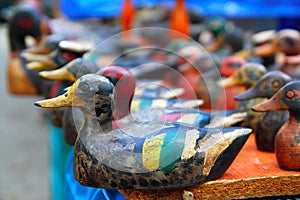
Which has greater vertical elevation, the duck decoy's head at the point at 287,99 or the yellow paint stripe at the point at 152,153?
the duck decoy's head at the point at 287,99

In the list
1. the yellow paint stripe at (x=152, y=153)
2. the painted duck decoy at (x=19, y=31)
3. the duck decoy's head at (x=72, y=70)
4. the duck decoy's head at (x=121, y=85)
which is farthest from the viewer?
the painted duck decoy at (x=19, y=31)

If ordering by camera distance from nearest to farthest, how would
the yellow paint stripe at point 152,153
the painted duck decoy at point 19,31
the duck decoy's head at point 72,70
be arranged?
the yellow paint stripe at point 152,153 → the duck decoy's head at point 72,70 → the painted duck decoy at point 19,31

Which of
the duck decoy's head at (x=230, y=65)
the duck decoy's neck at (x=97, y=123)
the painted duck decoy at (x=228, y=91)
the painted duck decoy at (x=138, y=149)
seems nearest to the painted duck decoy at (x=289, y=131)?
the painted duck decoy at (x=138, y=149)

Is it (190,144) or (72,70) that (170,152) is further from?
(72,70)

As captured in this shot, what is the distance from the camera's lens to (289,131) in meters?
1.23

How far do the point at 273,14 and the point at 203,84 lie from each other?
81.4 inches

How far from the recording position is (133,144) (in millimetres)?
1108

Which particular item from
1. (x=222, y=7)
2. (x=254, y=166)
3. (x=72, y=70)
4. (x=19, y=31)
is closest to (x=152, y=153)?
(x=254, y=166)

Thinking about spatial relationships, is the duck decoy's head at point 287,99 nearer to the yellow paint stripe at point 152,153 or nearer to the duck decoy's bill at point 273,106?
the duck decoy's bill at point 273,106

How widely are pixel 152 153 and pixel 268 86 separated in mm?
471

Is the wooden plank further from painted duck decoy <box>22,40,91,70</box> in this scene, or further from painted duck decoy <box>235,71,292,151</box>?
painted duck decoy <box>22,40,91,70</box>

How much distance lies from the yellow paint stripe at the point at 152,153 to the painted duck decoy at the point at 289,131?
11.3 inches

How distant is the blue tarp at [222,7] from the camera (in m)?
3.89

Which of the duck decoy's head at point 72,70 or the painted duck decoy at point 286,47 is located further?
the painted duck decoy at point 286,47
